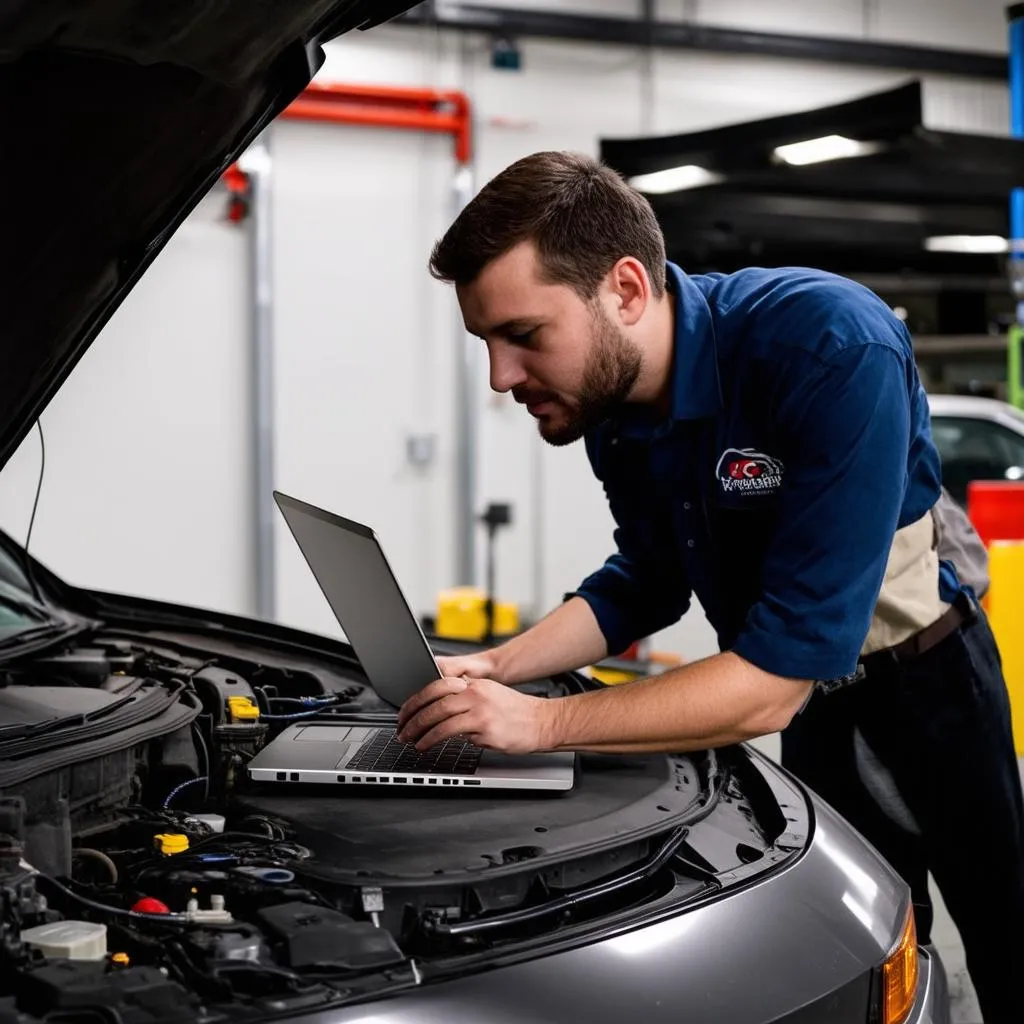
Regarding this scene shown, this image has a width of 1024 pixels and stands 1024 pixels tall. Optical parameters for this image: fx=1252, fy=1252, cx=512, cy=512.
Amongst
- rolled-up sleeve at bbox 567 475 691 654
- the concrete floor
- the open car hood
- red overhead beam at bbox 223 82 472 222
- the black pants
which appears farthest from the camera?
red overhead beam at bbox 223 82 472 222

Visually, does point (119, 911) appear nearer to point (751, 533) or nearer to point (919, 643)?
point (751, 533)

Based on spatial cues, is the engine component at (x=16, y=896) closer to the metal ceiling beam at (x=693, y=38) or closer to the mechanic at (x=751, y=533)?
the mechanic at (x=751, y=533)

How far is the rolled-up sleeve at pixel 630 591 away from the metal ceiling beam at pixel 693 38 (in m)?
5.23

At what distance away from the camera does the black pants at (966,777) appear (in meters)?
1.82

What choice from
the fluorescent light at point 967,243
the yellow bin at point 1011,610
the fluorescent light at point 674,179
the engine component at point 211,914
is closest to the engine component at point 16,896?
the engine component at point 211,914

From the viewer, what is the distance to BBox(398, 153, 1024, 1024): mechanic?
1452mm

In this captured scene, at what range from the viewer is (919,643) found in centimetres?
183

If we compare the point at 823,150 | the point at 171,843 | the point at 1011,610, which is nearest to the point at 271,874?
the point at 171,843

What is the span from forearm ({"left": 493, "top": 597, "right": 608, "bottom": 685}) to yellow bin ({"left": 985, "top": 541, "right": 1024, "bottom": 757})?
292 cm

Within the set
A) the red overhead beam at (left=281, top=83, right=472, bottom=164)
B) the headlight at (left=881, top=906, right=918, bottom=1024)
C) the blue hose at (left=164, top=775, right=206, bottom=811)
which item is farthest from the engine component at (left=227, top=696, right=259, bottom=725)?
the red overhead beam at (left=281, top=83, right=472, bottom=164)

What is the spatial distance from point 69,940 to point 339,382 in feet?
18.1

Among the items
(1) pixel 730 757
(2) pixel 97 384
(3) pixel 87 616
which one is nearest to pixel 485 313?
(1) pixel 730 757

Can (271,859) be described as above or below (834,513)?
below

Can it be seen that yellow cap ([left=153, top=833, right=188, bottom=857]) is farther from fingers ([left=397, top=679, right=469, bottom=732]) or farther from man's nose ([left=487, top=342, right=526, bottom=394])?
man's nose ([left=487, top=342, right=526, bottom=394])
